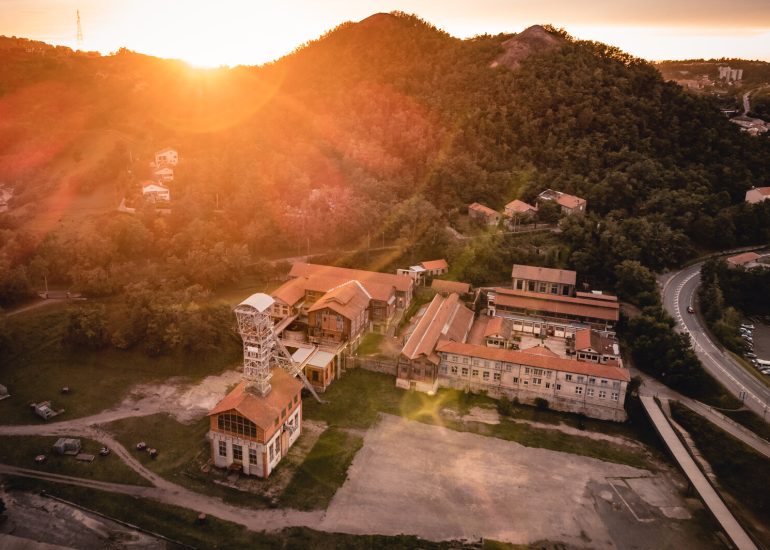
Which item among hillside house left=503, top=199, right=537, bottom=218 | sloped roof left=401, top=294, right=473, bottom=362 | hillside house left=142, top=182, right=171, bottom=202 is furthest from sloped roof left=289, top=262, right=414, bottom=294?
hillside house left=142, top=182, right=171, bottom=202

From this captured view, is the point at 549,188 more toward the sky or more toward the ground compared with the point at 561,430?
more toward the sky

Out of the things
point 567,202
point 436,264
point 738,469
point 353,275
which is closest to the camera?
point 738,469

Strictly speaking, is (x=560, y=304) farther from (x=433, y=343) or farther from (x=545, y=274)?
(x=433, y=343)

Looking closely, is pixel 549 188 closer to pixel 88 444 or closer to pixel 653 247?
pixel 653 247

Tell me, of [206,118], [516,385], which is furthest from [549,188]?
[206,118]

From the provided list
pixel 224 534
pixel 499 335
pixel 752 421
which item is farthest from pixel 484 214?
pixel 224 534

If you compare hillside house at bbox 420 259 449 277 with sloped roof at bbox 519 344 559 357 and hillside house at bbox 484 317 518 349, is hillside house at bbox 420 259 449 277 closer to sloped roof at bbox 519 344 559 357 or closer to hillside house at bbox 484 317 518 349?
hillside house at bbox 484 317 518 349

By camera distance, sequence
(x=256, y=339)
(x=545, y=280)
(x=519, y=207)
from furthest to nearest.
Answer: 1. (x=519, y=207)
2. (x=545, y=280)
3. (x=256, y=339)
